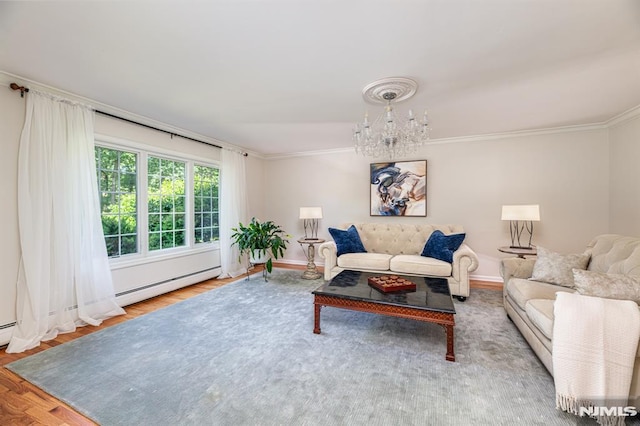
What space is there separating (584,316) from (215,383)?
234 cm

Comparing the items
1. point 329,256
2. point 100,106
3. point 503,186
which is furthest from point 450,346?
point 100,106

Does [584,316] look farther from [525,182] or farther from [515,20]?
[525,182]

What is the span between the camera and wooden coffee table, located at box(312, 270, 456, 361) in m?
2.14

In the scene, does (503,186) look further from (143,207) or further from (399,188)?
(143,207)

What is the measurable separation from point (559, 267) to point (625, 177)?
2.09 metres

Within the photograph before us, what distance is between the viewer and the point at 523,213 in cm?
354

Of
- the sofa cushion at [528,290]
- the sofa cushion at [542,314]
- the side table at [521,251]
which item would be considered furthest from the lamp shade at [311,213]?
the sofa cushion at [542,314]

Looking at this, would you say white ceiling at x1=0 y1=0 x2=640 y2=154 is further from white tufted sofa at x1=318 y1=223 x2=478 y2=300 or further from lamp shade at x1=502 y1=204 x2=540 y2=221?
white tufted sofa at x1=318 y1=223 x2=478 y2=300

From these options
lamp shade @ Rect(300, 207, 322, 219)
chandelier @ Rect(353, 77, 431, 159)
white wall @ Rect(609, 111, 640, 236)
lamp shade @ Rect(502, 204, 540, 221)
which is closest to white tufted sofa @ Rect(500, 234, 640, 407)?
lamp shade @ Rect(502, 204, 540, 221)

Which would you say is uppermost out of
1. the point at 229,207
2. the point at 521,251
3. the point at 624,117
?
the point at 624,117

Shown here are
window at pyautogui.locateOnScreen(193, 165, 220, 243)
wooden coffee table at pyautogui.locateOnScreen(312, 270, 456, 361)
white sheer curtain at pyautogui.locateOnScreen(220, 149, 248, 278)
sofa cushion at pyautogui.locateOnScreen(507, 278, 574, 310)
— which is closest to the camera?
wooden coffee table at pyautogui.locateOnScreen(312, 270, 456, 361)

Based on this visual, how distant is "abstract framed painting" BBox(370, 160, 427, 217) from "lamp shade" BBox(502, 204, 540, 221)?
1.26m

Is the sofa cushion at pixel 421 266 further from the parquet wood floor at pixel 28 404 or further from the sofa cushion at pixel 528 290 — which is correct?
the parquet wood floor at pixel 28 404

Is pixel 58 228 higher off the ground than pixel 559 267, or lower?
higher
